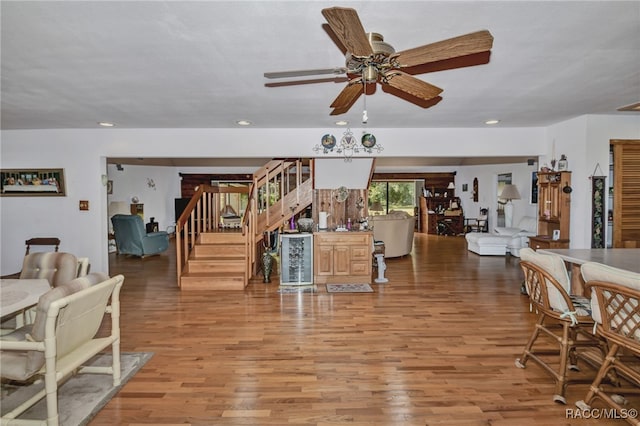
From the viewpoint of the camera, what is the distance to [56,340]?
1.95m

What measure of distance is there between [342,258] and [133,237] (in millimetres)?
5161

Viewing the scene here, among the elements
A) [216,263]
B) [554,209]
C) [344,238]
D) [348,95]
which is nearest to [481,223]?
[554,209]

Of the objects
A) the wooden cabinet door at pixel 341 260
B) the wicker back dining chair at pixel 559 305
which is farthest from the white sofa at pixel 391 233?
the wicker back dining chair at pixel 559 305

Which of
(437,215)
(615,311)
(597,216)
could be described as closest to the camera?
(615,311)

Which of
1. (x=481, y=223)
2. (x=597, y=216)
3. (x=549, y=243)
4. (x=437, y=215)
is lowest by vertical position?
(x=481, y=223)

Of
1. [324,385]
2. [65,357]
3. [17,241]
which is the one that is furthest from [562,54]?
[17,241]

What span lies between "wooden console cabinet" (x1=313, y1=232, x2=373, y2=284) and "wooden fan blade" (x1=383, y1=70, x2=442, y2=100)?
3.17 metres

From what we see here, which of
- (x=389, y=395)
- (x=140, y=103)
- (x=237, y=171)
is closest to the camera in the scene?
(x=389, y=395)

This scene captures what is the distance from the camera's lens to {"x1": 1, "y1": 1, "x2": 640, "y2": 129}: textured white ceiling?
1.95m

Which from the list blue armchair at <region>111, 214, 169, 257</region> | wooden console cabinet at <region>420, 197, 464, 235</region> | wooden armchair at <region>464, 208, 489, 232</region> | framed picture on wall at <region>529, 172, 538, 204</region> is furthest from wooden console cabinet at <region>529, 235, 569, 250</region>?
blue armchair at <region>111, 214, 169, 257</region>

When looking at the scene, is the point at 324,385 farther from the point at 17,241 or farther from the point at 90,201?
the point at 17,241

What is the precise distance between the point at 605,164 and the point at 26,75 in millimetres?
6691

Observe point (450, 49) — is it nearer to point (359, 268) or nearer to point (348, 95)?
point (348, 95)

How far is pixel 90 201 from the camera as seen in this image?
5293 millimetres
